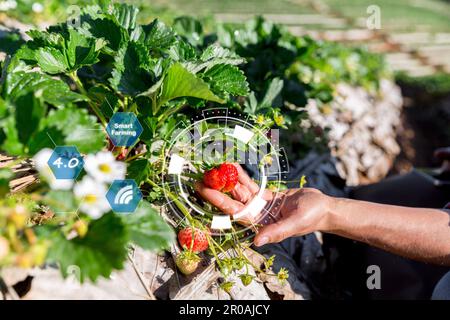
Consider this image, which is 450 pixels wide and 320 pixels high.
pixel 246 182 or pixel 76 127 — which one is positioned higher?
pixel 76 127

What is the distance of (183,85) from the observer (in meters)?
1.28

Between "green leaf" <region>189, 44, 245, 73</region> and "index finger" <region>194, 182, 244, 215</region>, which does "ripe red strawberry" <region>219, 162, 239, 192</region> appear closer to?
"index finger" <region>194, 182, 244, 215</region>

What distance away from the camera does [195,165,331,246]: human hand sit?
1.39m

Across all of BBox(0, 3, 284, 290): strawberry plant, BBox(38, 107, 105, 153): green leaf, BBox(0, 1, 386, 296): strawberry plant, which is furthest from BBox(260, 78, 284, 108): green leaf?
BBox(38, 107, 105, 153): green leaf

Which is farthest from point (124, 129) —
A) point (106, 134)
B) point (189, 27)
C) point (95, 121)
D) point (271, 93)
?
point (189, 27)

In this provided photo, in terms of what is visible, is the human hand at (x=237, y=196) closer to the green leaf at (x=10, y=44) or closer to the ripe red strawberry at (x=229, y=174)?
the ripe red strawberry at (x=229, y=174)

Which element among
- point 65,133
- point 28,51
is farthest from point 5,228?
point 28,51

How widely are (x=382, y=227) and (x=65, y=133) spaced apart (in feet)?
3.08

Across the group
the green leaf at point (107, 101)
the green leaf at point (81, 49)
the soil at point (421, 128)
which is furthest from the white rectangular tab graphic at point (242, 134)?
the soil at point (421, 128)

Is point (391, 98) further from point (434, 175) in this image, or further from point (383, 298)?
point (383, 298)

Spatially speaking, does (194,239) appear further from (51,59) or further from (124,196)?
(51,59)

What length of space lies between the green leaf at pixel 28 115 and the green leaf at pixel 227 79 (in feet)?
1.61
